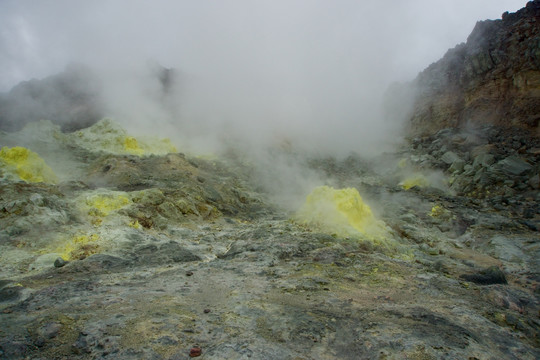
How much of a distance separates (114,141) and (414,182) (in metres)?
12.8

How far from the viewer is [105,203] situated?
808cm

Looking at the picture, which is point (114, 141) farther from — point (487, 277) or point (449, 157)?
point (449, 157)

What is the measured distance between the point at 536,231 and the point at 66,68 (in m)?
22.8

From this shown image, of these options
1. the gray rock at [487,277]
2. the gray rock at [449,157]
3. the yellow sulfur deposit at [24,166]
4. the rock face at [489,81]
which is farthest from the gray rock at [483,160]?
the yellow sulfur deposit at [24,166]

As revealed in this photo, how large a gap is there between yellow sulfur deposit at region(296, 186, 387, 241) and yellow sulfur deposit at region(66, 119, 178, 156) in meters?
7.52

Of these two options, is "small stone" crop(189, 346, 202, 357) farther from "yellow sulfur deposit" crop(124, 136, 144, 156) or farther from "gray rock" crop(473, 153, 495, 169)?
"gray rock" crop(473, 153, 495, 169)

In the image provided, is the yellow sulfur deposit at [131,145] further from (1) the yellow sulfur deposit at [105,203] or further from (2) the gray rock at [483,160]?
(2) the gray rock at [483,160]

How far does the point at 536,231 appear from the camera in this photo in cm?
870

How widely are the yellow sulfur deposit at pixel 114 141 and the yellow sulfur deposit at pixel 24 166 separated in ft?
11.3

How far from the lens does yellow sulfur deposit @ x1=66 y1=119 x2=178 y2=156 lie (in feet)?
43.4

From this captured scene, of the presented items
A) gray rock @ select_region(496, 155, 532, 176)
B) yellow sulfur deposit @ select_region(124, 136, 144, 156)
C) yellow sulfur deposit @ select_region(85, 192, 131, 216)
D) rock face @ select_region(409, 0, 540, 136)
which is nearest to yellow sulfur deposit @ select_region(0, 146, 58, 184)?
yellow sulfur deposit @ select_region(85, 192, 131, 216)

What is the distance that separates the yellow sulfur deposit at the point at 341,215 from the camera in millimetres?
8016

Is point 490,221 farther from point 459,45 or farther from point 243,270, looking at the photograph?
point 459,45

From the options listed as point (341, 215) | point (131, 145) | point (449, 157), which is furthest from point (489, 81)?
point (131, 145)
